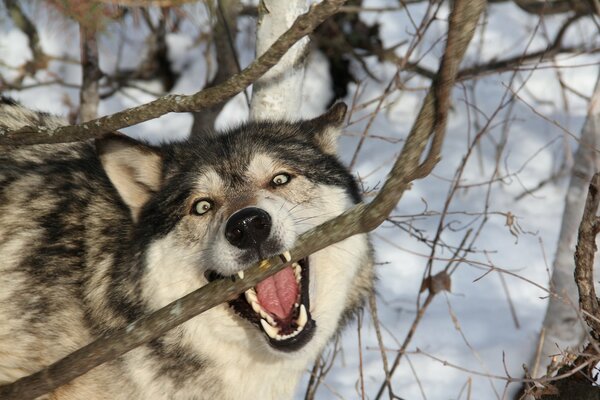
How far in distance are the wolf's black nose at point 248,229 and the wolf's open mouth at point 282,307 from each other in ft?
0.78

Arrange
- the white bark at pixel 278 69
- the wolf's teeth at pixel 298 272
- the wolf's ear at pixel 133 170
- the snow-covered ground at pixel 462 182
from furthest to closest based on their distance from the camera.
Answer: the snow-covered ground at pixel 462 182 < the white bark at pixel 278 69 < the wolf's ear at pixel 133 170 < the wolf's teeth at pixel 298 272

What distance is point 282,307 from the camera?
309cm

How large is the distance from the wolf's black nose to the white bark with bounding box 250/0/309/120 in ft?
4.23

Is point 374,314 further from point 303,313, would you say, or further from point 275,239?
point 275,239

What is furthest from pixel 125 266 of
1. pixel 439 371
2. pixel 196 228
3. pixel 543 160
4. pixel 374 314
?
pixel 543 160

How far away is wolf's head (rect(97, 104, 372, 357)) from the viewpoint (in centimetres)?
288

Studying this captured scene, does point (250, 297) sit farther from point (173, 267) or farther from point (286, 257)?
point (286, 257)

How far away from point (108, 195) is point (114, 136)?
410 mm

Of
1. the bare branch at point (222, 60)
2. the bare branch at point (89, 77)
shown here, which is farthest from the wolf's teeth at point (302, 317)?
the bare branch at point (89, 77)

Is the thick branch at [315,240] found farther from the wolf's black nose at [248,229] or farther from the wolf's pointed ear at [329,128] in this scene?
the wolf's pointed ear at [329,128]

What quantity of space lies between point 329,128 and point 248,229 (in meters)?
0.98

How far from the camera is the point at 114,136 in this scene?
3.15 m

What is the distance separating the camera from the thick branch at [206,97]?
8.33 feet

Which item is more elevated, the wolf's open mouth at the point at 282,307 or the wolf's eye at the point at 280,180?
the wolf's eye at the point at 280,180
